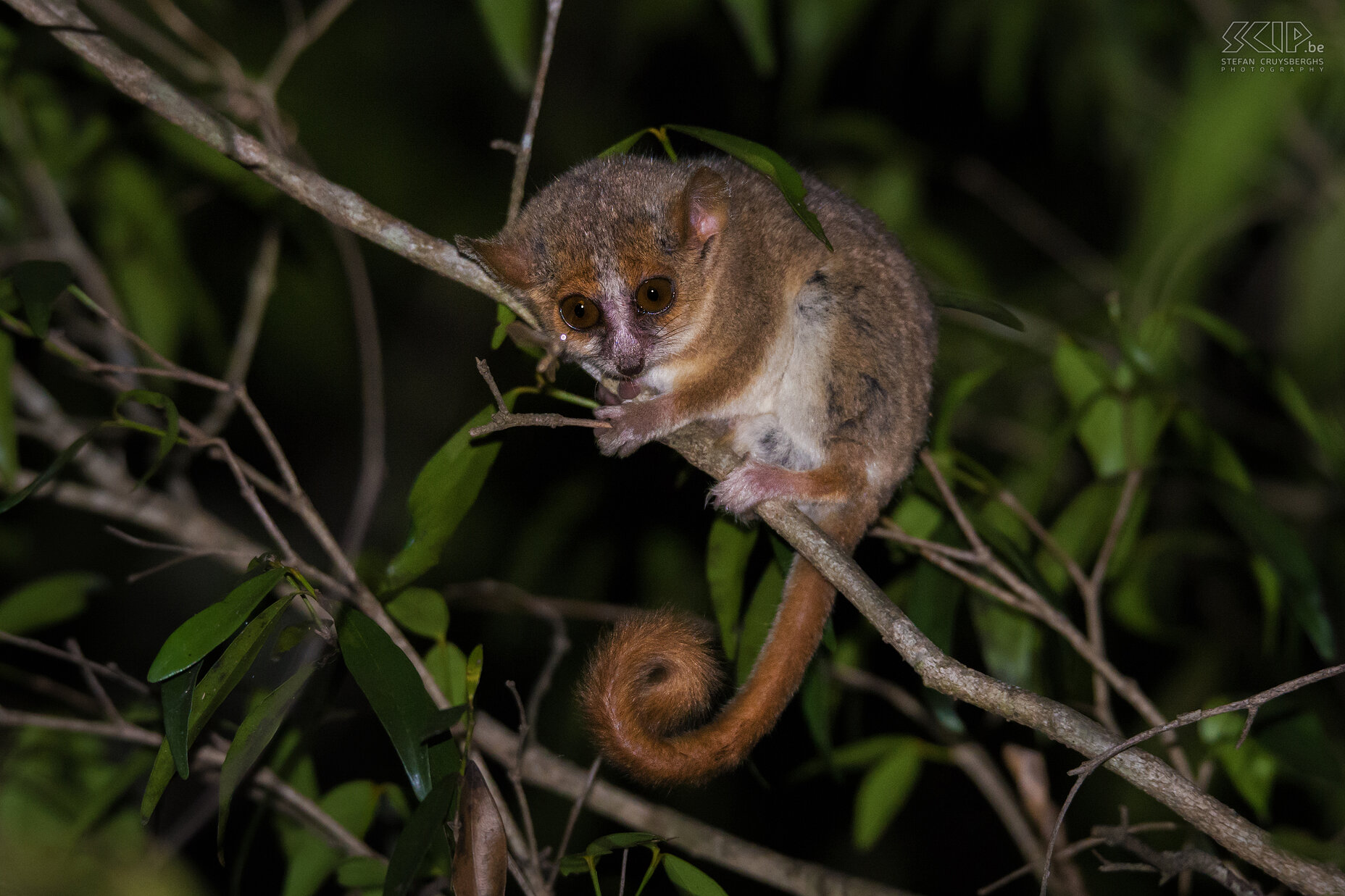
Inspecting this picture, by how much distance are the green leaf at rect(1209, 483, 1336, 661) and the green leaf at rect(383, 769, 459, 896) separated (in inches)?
66.1

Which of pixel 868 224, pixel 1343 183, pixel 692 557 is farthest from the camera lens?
pixel 692 557

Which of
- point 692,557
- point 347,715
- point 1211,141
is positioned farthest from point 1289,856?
point 692,557

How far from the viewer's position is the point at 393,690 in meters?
1.52

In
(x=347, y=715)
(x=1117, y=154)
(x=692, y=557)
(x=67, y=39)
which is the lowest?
(x=347, y=715)

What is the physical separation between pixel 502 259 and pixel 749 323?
58 cm

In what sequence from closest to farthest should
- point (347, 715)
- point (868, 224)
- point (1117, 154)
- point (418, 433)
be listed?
point (347, 715), point (868, 224), point (1117, 154), point (418, 433)

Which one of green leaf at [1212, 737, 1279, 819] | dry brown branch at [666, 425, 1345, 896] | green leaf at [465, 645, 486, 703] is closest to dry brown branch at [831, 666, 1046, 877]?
green leaf at [1212, 737, 1279, 819]

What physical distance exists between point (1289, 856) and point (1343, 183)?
10.2 ft

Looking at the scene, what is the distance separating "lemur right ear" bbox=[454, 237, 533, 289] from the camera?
6.98 ft

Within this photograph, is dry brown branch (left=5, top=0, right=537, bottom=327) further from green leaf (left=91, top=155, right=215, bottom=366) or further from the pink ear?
green leaf (left=91, top=155, right=215, bottom=366)

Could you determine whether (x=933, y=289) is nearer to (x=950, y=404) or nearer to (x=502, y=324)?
(x=950, y=404)

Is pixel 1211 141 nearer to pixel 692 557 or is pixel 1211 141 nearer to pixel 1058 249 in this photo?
pixel 1058 249

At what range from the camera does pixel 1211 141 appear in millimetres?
3057

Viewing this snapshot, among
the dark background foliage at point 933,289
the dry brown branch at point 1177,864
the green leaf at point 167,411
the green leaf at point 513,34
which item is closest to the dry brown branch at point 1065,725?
the dry brown branch at point 1177,864
